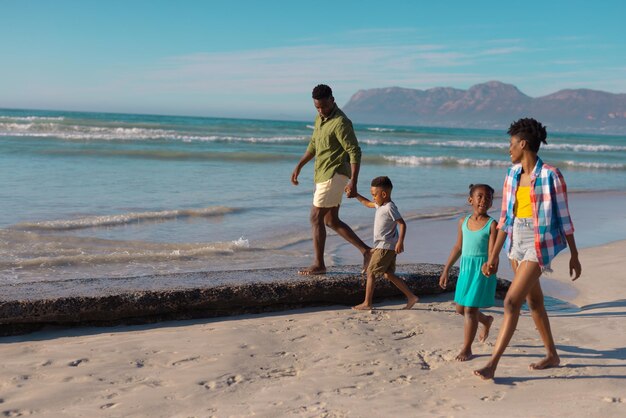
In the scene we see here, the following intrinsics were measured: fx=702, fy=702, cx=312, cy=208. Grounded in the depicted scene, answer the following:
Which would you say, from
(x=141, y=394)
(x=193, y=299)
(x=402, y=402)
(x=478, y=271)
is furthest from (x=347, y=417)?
(x=193, y=299)

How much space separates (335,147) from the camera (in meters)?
5.90

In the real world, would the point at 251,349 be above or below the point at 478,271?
below

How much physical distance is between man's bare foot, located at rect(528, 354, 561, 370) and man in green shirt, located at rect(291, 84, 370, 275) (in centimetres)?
195

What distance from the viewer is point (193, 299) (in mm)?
5367

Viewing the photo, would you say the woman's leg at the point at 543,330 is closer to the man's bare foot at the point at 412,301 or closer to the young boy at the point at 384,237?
the young boy at the point at 384,237

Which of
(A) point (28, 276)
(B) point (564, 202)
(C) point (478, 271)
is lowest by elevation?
(A) point (28, 276)

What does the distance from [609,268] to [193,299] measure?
4.77 meters

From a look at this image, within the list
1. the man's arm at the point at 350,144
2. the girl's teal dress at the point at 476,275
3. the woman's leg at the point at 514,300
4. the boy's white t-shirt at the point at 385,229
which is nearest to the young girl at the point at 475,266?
the girl's teal dress at the point at 476,275

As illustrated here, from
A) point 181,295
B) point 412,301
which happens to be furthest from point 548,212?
point 181,295

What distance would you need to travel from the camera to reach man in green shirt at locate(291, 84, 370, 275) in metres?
5.80

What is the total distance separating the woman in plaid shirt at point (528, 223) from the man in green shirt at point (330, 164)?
1.76m

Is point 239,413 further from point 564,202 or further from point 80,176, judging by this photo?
point 80,176

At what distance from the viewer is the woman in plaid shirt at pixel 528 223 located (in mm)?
3883

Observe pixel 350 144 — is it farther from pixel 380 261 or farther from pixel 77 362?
pixel 77 362
